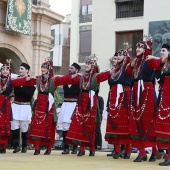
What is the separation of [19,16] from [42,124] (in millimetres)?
7047

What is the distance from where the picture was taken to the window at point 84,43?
2567cm

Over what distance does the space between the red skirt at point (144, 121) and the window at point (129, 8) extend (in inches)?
→ 451

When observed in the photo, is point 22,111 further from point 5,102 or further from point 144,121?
point 144,121

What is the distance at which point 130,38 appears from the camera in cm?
1741

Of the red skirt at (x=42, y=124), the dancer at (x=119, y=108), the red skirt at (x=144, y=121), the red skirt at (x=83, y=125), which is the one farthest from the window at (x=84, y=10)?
the red skirt at (x=144, y=121)

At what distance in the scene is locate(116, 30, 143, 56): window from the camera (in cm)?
1727

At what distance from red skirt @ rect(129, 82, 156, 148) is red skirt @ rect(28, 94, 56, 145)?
5.93ft

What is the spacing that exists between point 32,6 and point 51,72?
7.62 metres

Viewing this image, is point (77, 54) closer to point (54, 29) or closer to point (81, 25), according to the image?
point (81, 25)

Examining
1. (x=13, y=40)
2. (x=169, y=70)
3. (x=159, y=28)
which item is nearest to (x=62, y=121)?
(x=169, y=70)

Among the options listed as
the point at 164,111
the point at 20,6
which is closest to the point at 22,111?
the point at 164,111

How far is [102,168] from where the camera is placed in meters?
5.21

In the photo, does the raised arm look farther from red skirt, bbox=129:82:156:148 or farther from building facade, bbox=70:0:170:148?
building facade, bbox=70:0:170:148

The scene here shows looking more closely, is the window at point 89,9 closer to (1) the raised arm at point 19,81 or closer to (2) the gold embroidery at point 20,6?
(2) the gold embroidery at point 20,6
